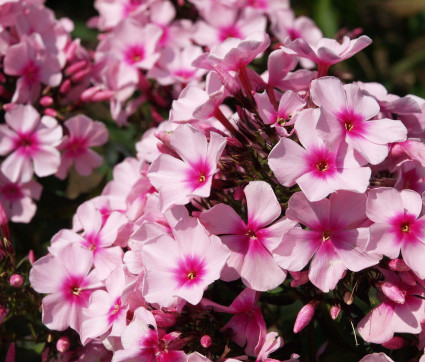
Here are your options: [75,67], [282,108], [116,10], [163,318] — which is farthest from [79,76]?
[163,318]

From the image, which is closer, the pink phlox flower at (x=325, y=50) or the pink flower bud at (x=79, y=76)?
the pink phlox flower at (x=325, y=50)

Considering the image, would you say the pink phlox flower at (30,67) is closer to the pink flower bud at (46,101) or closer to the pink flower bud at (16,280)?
the pink flower bud at (46,101)

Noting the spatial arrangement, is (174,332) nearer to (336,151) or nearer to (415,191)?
(336,151)

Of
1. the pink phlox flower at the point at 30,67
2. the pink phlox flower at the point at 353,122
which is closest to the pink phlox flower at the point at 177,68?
the pink phlox flower at the point at 30,67

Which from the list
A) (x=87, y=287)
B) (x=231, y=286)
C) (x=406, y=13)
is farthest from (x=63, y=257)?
(x=406, y=13)

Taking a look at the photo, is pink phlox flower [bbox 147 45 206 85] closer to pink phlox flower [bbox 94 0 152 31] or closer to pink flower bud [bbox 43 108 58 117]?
pink phlox flower [bbox 94 0 152 31]
